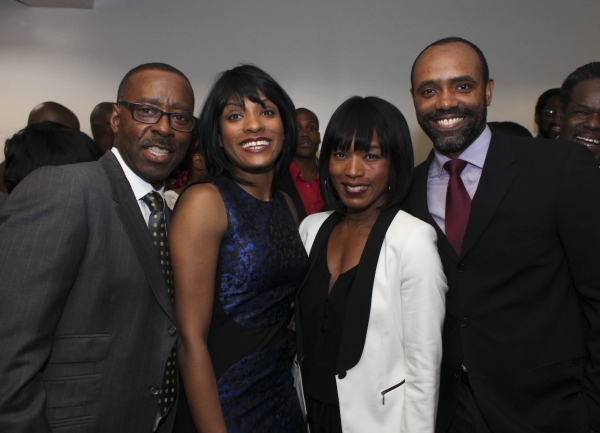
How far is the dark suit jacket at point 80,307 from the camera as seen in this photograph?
1093mm

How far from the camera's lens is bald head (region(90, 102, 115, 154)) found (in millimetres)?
4016

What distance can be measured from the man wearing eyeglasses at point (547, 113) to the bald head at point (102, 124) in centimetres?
362

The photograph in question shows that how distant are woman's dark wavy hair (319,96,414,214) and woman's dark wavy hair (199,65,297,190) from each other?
0.66 ft

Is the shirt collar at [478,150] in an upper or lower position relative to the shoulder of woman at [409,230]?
upper

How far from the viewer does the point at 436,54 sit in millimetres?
1747

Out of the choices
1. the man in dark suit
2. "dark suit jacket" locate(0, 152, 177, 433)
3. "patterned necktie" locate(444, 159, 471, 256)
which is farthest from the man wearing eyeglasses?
"dark suit jacket" locate(0, 152, 177, 433)

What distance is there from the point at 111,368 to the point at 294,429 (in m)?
0.72


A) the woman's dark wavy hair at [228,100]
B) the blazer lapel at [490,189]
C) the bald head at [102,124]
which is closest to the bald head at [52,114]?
the bald head at [102,124]

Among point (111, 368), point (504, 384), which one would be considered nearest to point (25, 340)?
point (111, 368)

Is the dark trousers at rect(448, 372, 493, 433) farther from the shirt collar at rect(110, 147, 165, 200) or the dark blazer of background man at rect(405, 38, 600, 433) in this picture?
the shirt collar at rect(110, 147, 165, 200)

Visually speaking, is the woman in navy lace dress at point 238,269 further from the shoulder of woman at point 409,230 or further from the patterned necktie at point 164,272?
the shoulder of woman at point 409,230

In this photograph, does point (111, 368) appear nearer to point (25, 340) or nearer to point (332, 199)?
point (25, 340)

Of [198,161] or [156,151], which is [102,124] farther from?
[156,151]

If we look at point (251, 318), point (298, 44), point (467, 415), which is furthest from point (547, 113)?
point (251, 318)
